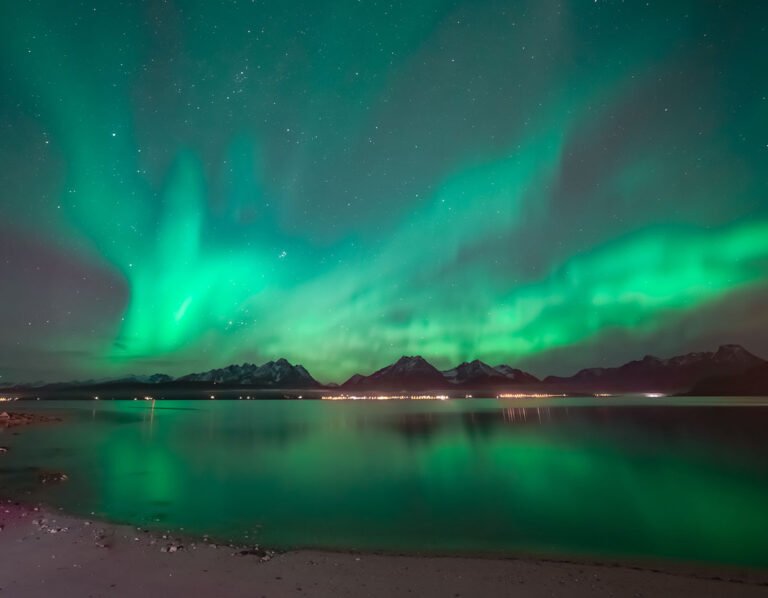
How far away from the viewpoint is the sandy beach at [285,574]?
11.7 m

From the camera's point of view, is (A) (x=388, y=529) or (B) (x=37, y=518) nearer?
(B) (x=37, y=518)

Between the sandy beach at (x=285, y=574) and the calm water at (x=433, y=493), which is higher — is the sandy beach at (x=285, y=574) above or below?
above

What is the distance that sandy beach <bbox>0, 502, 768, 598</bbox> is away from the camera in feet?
38.4

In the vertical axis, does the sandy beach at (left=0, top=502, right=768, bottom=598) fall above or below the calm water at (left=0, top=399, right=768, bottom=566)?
above

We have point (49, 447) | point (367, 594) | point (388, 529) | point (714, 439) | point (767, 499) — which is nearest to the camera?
point (367, 594)

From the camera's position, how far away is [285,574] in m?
12.9

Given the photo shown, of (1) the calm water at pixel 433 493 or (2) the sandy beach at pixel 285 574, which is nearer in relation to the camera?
(2) the sandy beach at pixel 285 574

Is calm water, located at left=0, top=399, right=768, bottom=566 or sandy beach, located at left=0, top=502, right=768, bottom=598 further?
calm water, located at left=0, top=399, right=768, bottom=566

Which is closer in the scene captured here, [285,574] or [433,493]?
[285,574]

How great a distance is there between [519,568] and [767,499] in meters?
24.3

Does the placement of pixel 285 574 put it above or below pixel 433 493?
above

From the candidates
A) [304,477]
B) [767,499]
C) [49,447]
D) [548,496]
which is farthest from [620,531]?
[49,447]

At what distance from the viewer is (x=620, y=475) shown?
38.2 m

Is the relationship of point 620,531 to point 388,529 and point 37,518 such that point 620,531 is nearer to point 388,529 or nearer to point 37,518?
point 388,529
